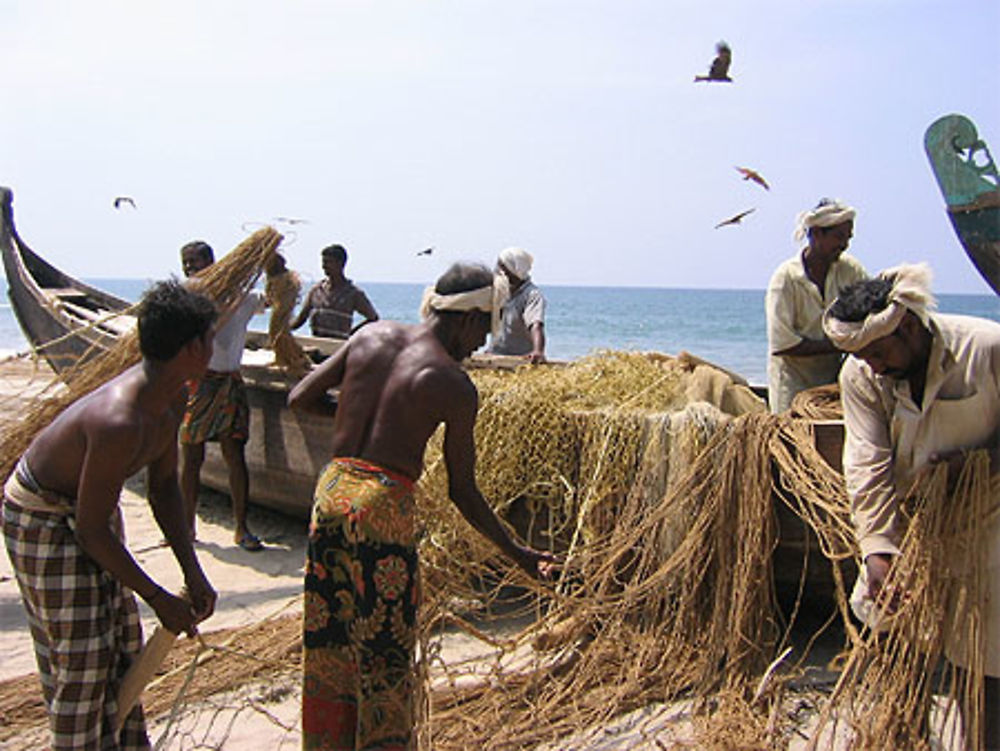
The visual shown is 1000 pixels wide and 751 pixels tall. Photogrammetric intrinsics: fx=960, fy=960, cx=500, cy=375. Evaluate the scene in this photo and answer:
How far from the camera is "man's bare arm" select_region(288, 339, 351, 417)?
2837 mm

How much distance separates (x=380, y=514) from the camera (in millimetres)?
2545

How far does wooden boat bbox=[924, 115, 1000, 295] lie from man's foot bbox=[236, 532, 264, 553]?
4.37 meters

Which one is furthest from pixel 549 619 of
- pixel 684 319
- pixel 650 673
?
pixel 684 319

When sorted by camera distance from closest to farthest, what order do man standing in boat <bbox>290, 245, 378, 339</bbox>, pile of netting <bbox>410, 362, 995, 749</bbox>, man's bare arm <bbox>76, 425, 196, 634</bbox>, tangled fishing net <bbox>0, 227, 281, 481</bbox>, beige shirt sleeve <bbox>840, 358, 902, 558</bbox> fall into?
man's bare arm <bbox>76, 425, 196, 634</bbox>, beige shirt sleeve <bbox>840, 358, 902, 558</bbox>, pile of netting <bbox>410, 362, 995, 749</bbox>, tangled fishing net <bbox>0, 227, 281, 481</bbox>, man standing in boat <bbox>290, 245, 378, 339</bbox>

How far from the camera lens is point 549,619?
149 inches

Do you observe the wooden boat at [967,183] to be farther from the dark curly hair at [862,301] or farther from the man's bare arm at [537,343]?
the dark curly hair at [862,301]

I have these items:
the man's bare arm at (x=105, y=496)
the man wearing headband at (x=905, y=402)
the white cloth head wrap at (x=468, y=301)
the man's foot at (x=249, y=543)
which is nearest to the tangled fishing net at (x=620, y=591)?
the man wearing headband at (x=905, y=402)

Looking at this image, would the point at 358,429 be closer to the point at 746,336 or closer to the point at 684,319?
the point at 746,336

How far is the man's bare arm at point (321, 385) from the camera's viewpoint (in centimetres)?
284

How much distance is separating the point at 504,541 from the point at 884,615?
1.07 m

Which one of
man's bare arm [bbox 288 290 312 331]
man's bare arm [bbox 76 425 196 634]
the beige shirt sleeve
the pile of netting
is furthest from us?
man's bare arm [bbox 288 290 312 331]

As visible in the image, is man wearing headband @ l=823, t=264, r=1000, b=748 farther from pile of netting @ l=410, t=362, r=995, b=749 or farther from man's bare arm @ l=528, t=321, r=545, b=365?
man's bare arm @ l=528, t=321, r=545, b=365

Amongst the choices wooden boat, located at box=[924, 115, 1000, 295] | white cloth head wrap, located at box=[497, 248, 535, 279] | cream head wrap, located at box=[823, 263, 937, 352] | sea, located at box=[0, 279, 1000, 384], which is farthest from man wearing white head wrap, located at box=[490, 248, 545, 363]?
sea, located at box=[0, 279, 1000, 384]

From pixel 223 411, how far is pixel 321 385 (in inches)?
119
